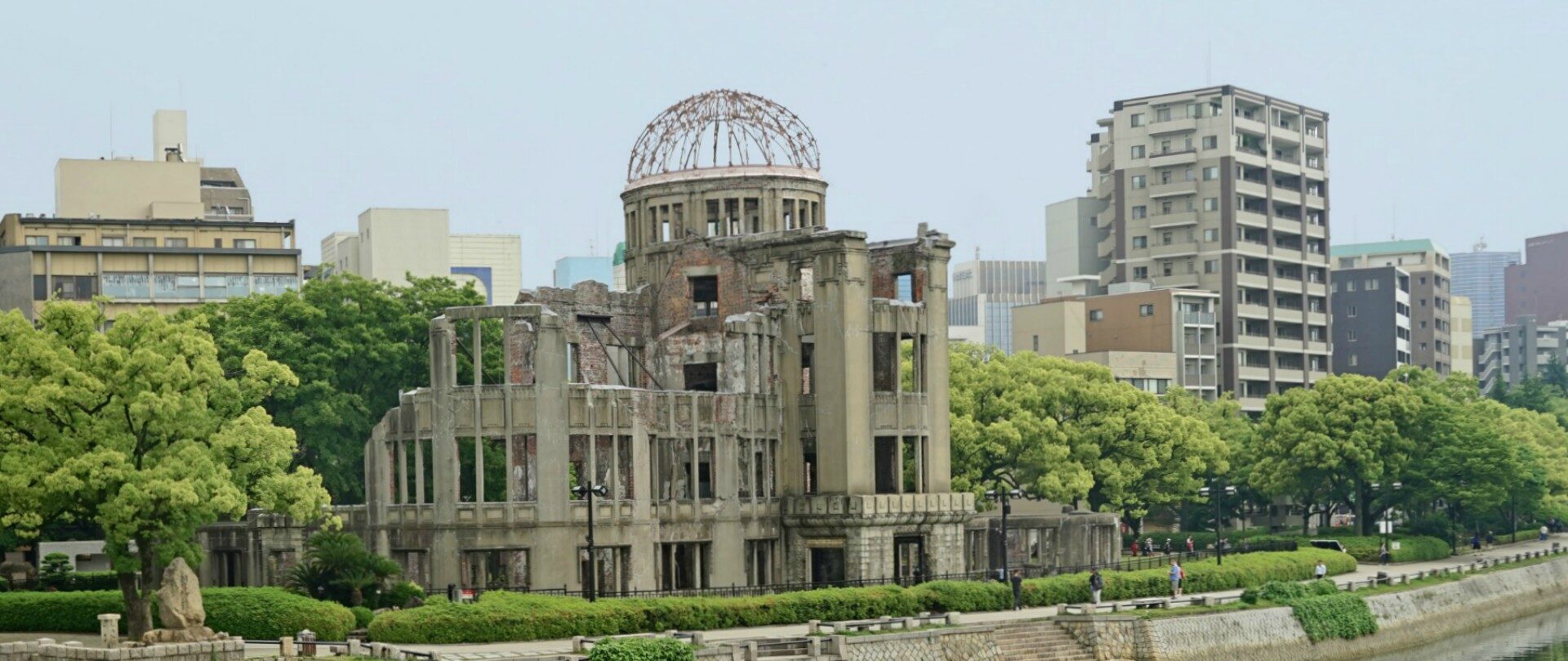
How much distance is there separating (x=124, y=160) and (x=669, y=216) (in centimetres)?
5168

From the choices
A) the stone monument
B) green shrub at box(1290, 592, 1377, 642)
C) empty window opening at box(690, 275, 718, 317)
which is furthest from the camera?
empty window opening at box(690, 275, 718, 317)

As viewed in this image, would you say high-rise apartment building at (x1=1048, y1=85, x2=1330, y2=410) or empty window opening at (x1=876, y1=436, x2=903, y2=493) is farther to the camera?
high-rise apartment building at (x1=1048, y1=85, x2=1330, y2=410)

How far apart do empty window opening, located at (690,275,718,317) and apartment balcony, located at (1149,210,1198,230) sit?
290 feet

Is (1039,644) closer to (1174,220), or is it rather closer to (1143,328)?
(1143,328)

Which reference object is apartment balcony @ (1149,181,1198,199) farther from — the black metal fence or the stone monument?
the stone monument

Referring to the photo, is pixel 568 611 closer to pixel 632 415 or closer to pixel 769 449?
pixel 632 415

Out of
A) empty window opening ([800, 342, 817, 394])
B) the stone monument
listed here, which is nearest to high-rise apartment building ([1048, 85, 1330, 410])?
empty window opening ([800, 342, 817, 394])

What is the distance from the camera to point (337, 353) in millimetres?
88875

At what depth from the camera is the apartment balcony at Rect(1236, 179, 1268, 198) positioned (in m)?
170

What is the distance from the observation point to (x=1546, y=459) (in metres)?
135

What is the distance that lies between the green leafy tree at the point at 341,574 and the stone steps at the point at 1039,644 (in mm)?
19364

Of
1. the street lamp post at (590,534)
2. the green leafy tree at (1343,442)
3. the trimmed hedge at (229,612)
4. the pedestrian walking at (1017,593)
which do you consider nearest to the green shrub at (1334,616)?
the pedestrian walking at (1017,593)

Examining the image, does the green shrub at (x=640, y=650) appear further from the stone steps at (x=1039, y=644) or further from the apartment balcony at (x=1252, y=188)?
the apartment balcony at (x=1252, y=188)

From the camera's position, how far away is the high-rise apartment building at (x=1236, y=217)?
16938 cm
